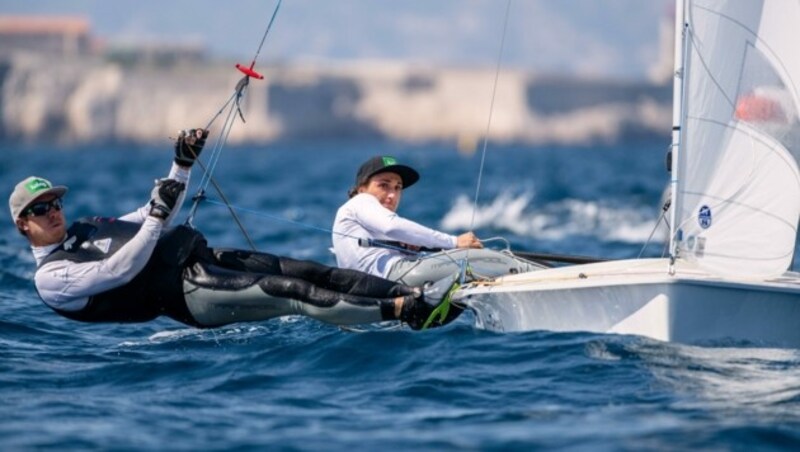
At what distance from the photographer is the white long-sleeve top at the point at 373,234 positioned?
30.1 feet

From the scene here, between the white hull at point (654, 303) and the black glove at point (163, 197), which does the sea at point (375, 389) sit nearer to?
the white hull at point (654, 303)

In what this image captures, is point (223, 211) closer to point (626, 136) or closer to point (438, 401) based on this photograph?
point (438, 401)

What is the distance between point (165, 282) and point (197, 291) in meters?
0.20

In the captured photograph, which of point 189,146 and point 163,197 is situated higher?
point 189,146

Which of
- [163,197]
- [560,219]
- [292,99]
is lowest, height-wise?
[163,197]

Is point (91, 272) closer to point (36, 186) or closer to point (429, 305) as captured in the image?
point (36, 186)

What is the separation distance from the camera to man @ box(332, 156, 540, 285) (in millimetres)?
9266

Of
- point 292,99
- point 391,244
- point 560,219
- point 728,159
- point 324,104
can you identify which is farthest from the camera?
point 324,104

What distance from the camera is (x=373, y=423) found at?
701cm

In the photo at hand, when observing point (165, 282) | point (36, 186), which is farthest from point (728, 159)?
point (36, 186)

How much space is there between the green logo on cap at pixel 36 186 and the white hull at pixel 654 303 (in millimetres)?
2648

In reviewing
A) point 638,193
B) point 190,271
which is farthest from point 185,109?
point 190,271

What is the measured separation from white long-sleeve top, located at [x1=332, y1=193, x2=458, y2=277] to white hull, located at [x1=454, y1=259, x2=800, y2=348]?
60cm

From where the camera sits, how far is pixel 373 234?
9.41 metres
